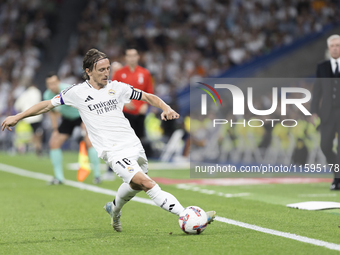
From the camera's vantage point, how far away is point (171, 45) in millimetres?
26141

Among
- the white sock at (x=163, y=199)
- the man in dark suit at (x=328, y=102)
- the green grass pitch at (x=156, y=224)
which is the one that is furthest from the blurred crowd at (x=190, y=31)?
the white sock at (x=163, y=199)

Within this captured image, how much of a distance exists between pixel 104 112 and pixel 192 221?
56.6 inches

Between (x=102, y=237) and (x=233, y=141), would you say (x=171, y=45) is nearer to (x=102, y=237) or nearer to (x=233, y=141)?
(x=233, y=141)

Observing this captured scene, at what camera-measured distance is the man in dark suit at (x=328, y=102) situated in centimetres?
974

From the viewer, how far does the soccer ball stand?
18.2ft

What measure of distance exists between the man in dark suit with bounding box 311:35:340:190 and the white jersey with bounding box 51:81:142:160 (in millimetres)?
4814

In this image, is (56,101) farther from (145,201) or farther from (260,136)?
(260,136)

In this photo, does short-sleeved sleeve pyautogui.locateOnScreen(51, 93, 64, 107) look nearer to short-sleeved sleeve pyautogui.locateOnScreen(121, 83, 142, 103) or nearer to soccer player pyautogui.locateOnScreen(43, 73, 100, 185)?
short-sleeved sleeve pyautogui.locateOnScreen(121, 83, 142, 103)

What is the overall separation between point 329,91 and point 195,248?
5.66 meters

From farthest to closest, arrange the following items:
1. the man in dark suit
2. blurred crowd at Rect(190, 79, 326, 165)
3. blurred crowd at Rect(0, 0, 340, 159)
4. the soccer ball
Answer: blurred crowd at Rect(0, 0, 340, 159) → blurred crowd at Rect(190, 79, 326, 165) → the man in dark suit → the soccer ball

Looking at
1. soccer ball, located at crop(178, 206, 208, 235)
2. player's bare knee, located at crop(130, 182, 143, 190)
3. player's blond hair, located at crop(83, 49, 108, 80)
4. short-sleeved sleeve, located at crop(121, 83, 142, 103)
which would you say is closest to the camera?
soccer ball, located at crop(178, 206, 208, 235)

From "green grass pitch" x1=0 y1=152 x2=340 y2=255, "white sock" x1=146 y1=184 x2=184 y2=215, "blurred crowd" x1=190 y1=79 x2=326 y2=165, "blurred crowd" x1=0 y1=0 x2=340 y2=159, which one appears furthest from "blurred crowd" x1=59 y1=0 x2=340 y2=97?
"white sock" x1=146 y1=184 x2=184 y2=215

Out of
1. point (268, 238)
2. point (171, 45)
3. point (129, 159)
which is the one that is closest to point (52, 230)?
point (129, 159)

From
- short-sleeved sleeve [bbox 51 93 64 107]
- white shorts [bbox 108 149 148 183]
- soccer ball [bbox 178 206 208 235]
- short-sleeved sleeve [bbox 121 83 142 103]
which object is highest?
short-sleeved sleeve [bbox 121 83 142 103]
